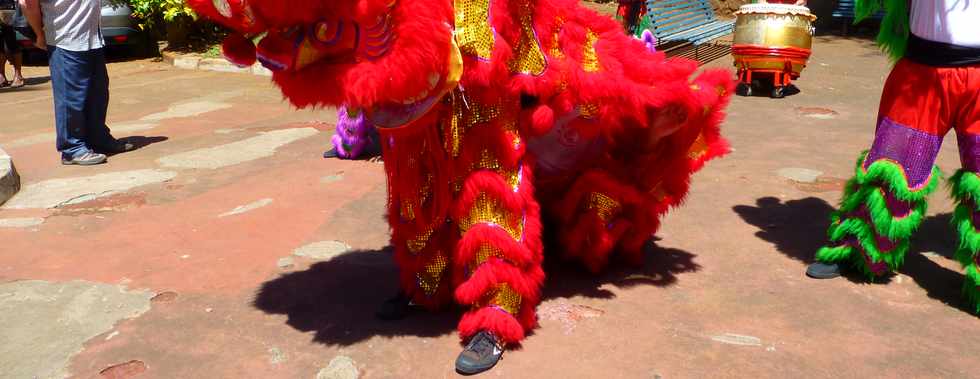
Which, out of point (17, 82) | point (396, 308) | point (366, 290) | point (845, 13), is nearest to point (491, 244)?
point (396, 308)

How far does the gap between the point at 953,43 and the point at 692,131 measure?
102cm

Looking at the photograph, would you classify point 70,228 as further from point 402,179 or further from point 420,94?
point 420,94

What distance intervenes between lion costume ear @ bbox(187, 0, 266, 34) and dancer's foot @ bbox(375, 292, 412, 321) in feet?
4.26

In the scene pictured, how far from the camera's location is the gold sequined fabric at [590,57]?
2.94 metres

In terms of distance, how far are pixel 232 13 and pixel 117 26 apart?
11.5m

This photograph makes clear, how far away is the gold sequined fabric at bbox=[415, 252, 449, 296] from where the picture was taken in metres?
3.00

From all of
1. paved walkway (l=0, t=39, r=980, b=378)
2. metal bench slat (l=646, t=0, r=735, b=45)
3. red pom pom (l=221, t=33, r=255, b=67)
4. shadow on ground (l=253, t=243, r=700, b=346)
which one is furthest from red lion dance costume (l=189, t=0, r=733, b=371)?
metal bench slat (l=646, t=0, r=735, b=45)

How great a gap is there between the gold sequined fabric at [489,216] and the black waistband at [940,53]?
180cm

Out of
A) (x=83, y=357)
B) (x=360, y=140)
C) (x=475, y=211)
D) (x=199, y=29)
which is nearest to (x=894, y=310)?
(x=475, y=211)

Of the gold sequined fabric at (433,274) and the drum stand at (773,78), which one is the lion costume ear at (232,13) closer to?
the gold sequined fabric at (433,274)

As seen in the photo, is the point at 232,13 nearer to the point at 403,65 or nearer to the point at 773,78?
the point at 403,65

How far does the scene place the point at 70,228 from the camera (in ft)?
14.3

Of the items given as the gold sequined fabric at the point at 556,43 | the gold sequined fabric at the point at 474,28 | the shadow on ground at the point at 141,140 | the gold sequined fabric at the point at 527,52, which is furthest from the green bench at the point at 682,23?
the gold sequined fabric at the point at 474,28

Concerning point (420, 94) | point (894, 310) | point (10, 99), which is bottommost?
point (10, 99)
